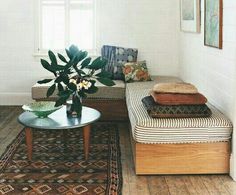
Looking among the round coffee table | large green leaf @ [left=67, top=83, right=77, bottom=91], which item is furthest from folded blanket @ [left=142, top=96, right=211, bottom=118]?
large green leaf @ [left=67, top=83, right=77, bottom=91]

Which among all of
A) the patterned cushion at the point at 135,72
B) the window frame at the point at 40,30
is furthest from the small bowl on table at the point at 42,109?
the window frame at the point at 40,30

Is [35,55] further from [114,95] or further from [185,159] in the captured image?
[185,159]

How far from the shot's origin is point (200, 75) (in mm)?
4586

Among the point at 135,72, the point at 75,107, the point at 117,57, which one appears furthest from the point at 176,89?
the point at 117,57

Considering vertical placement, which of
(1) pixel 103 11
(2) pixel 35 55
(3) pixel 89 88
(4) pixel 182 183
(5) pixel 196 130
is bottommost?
(4) pixel 182 183

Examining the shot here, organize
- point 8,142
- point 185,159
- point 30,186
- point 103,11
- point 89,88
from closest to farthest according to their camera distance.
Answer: point 30,186, point 185,159, point 89,88, point 8,142, point 103,11

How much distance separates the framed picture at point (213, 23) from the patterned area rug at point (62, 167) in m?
1.47

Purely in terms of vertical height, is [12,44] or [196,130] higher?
[12,44]

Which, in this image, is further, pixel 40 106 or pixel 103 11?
pixel 103 11

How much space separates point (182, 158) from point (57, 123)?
118 cm

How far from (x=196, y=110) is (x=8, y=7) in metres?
3.74

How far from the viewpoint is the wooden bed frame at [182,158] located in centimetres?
347

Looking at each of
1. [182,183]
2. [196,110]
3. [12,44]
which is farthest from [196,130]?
[12,44]

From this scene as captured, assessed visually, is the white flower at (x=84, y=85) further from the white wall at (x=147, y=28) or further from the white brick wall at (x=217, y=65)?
the white wall at (x=147, y=28)
